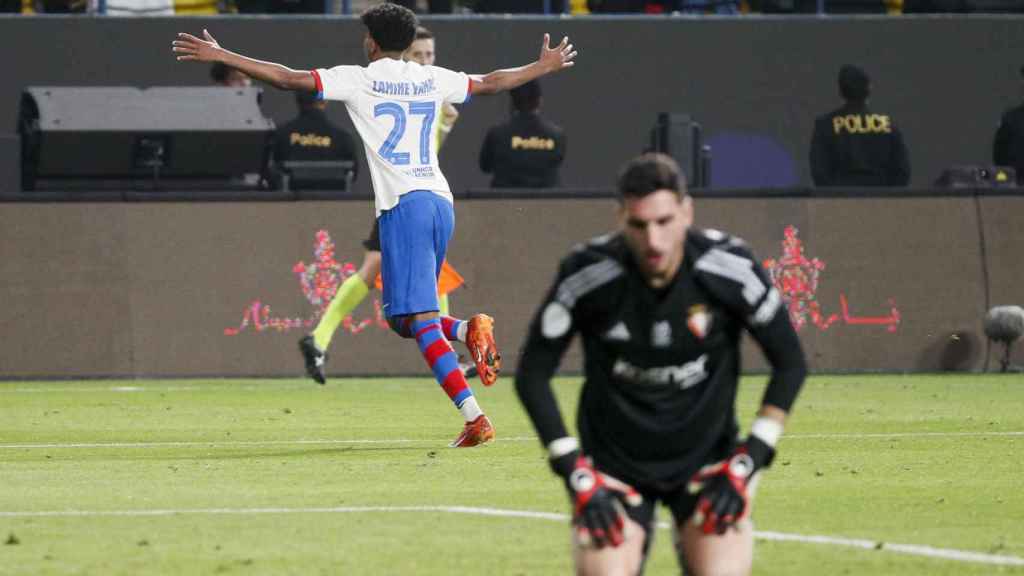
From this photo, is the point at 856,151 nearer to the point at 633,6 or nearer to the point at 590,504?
the point at 633,6

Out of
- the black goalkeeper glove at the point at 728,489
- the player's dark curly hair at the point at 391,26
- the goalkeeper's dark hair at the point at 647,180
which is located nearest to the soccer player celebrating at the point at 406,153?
the player's dark curly hair at the point at 391,26

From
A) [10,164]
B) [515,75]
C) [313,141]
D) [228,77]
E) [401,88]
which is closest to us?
[401,88]

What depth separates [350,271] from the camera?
712 inches

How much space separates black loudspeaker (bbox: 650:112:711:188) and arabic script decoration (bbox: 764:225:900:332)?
106cm

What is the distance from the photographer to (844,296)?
61.0ft

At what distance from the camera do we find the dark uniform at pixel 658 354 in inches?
233

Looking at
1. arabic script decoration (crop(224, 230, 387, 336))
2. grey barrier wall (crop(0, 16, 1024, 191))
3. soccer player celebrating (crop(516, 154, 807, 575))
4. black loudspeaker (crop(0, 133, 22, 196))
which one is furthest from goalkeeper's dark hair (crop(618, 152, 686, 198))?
grey barrier wall (crop(0, 16, 1024, 191))

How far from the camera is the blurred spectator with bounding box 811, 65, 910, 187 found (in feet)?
63.2

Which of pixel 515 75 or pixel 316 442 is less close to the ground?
pixel 515 75

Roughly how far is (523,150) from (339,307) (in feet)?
12.6

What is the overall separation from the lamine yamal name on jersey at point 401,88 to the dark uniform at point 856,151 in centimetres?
827

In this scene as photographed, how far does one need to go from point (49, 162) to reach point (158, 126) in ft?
3.13

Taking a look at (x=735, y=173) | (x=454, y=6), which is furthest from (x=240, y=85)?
(x=735, y=173)

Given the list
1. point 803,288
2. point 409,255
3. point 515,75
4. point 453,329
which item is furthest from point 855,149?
point 409,255
